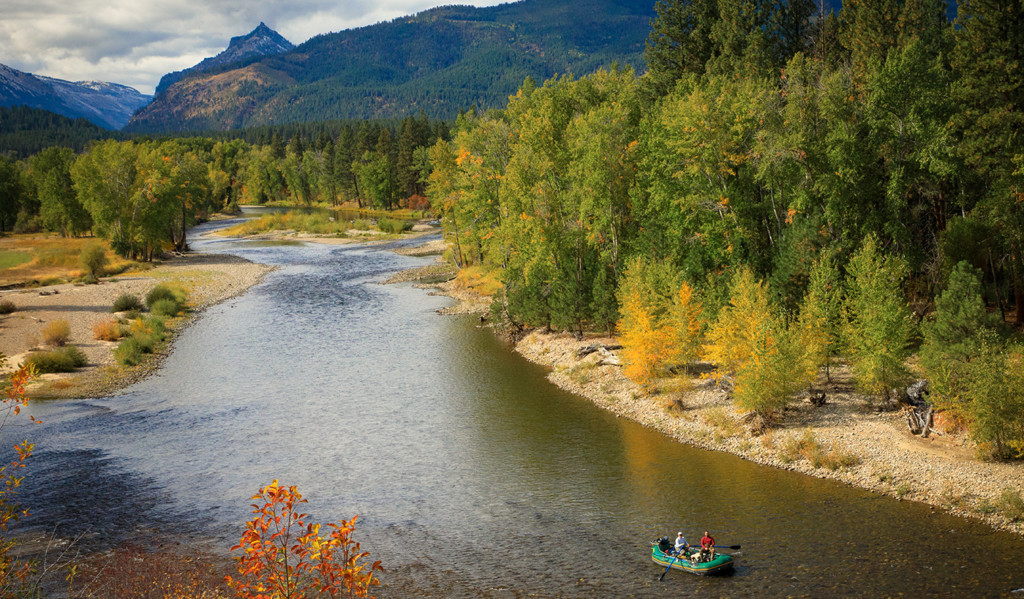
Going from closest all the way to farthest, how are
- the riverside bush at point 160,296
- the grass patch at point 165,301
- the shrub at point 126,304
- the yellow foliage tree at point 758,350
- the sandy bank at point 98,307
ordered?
1. the yellow foliage tree at point 758,350
2. the sandy bank at point 98,307
3. the shrub at point 126,304
4. the grass patch at point 165,301
5. the riverside bush at point 160,296

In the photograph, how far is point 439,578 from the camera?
22.9 m

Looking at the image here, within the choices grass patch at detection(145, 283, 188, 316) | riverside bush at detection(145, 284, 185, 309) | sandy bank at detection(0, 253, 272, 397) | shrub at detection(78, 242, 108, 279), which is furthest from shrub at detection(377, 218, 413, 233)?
riverside bush at detection(145, 284, 185, 309)

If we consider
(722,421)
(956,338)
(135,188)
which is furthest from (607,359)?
(135,188)

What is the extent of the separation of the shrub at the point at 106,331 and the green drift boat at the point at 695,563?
49.9 meters

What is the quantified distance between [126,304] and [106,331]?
9.98 meters

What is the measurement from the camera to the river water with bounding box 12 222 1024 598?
22.4 m

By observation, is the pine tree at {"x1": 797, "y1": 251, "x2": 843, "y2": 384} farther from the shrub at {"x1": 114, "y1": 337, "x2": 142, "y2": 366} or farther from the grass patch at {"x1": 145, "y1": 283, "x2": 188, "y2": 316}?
the grass patch at {"x1": 145, "y1": 283, "x2": 188, "y2": 316}

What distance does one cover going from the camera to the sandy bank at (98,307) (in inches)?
1799

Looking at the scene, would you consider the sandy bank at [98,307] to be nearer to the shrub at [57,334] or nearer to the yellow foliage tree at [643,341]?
the shrub at [57,334]

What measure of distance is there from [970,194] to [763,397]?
1953 cm

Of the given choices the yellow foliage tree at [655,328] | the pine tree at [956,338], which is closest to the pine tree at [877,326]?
the pine tree at [956,338]

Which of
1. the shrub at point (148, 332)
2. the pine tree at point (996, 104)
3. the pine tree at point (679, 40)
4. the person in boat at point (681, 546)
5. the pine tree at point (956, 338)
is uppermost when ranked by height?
the pine tree at point (679, 40)

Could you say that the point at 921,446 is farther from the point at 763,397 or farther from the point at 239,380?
the point at 239,380

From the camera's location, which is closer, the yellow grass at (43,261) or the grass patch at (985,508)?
the grass patch at (985,508)
